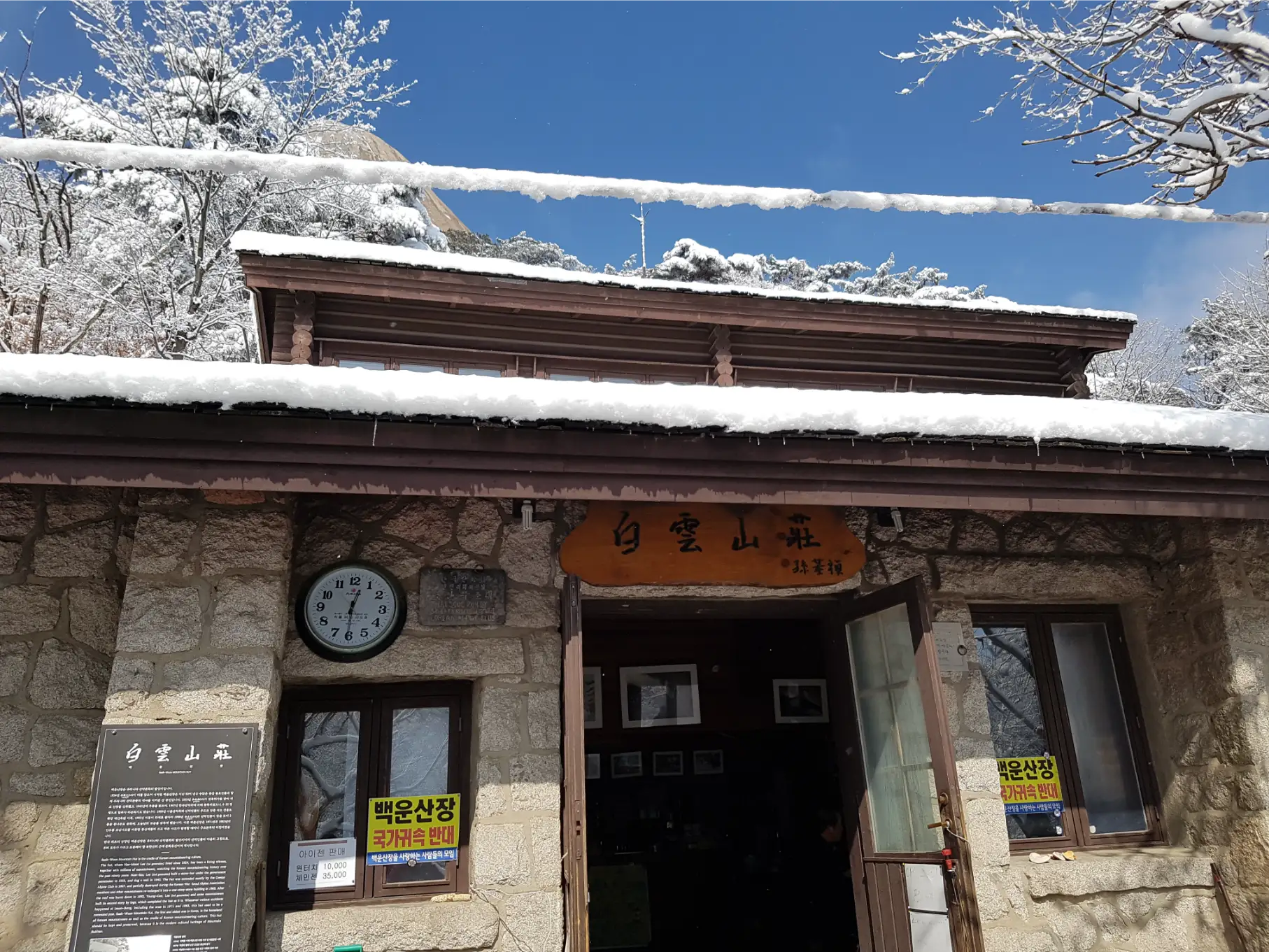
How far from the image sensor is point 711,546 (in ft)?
16.4

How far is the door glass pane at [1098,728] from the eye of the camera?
5.45 m

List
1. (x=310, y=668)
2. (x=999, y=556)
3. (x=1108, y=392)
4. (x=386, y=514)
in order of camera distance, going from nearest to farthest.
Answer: (x=310, y=668) < (x=386, y=514) < (x=999, y=556) < (x=1108, y=392)

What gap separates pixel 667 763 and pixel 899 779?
3.89 m

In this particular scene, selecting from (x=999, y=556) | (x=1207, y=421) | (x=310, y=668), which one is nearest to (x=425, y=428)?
(x=310, y=668)

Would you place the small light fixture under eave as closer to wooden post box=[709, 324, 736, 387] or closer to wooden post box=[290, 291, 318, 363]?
wooden post box=[290, 291, 318, 363]

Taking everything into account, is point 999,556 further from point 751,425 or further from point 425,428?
point 425,428

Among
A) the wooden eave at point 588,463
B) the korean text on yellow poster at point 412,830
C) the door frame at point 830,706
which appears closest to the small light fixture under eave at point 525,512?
the door frame at point 830,706

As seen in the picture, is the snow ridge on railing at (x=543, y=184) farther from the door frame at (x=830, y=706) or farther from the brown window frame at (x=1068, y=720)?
the brown window frame at (x=1068, y=720)

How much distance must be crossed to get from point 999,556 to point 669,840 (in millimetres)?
4482

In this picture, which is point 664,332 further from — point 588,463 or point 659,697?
point 588,463

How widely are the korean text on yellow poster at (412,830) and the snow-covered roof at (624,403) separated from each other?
206 centimetres

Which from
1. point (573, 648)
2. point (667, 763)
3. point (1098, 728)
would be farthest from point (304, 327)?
point (1098, 728)

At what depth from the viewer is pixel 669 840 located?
27.4 ft

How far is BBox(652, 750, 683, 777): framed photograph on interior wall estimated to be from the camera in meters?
8.43
